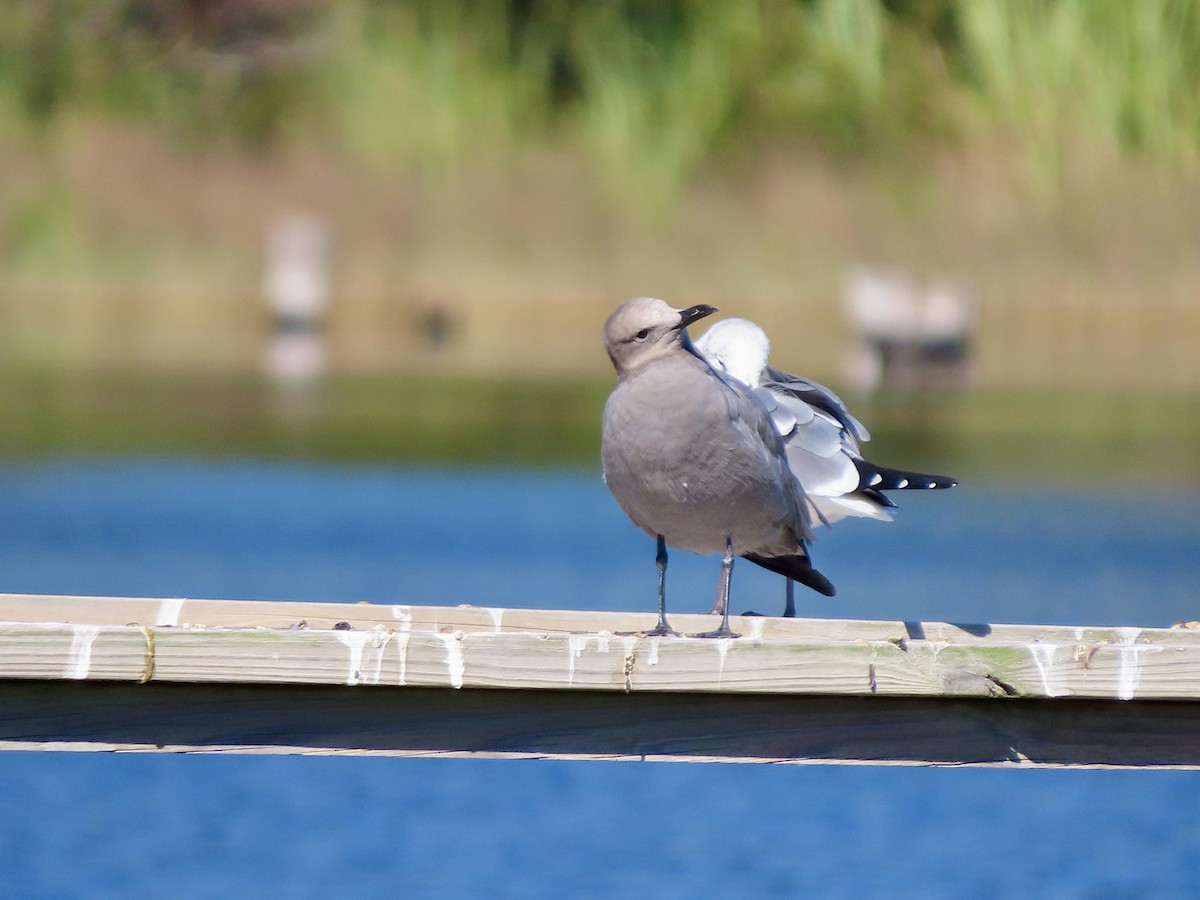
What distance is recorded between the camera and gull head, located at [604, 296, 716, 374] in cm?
347

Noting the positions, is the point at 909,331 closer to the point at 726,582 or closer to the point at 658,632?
the point at 726,582

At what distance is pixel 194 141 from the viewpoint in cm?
1841

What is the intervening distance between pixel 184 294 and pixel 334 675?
51.6 ft

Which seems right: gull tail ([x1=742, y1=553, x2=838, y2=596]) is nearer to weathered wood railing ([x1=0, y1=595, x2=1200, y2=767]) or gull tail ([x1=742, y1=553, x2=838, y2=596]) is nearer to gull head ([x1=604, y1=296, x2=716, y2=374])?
gull head ([x1=604, y1=296, x2=716, y2=374])

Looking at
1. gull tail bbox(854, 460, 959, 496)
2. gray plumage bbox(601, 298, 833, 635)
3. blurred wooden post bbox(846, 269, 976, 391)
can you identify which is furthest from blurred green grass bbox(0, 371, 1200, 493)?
gray plumage bbox(601, 298, 833, 635)

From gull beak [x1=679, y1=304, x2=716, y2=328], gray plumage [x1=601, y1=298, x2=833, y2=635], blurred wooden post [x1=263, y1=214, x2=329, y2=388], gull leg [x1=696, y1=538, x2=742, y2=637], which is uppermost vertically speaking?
blurred wooden post [x1=263, y1=214, x2=329, y2=388]

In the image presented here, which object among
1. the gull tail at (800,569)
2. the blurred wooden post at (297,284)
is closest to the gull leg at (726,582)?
the gull tail at (800,569)

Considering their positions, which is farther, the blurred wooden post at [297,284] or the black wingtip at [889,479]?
the blurred wooden post at [297,284]

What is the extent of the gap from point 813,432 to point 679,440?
867mm

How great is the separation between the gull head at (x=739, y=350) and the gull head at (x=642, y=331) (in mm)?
735

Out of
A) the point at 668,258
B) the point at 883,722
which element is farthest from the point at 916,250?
the point at 883,722

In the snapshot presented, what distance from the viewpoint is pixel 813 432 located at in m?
4.30

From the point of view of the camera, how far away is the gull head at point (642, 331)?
3469 mm

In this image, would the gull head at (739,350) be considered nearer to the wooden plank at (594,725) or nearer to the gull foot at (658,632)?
the gull foot at (658,632)
